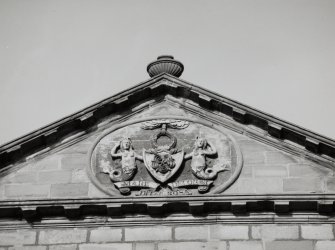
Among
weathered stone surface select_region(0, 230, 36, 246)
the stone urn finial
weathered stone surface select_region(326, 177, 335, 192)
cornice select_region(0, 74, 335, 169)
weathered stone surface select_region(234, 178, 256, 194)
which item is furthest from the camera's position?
the stone urn finial

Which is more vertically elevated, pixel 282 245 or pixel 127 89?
pixel 127 89

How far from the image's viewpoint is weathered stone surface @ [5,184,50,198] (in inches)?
656

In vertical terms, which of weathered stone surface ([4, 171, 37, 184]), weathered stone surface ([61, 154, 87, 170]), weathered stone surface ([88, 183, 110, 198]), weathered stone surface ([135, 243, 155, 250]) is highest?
weathered stone surface ([61, 154, 87, 170])

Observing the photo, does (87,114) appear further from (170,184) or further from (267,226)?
(267,226)

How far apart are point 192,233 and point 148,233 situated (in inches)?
29.4

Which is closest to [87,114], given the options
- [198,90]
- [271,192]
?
[198,90]

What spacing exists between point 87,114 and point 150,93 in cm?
131

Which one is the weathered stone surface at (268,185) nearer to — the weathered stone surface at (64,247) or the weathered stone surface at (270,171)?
the weathered stone surface at (270,171)

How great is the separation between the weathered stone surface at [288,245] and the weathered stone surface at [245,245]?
13 cm

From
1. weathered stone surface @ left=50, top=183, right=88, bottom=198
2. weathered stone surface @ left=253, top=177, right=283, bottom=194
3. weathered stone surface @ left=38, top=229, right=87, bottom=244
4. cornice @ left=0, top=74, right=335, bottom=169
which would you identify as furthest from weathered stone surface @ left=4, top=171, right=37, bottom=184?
weathered stone surface @ left=253, top=177, right=283, bottom=194

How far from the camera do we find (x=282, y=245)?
51.7 ft

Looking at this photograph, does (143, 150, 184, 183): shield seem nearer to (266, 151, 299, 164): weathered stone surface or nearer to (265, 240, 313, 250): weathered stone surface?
(266, 151, 299, 164): weathered stone surface

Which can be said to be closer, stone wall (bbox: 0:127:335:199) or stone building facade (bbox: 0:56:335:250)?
stone building facade (bbox: 0:56:335:250)

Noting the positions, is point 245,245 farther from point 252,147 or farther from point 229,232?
point 252,147
